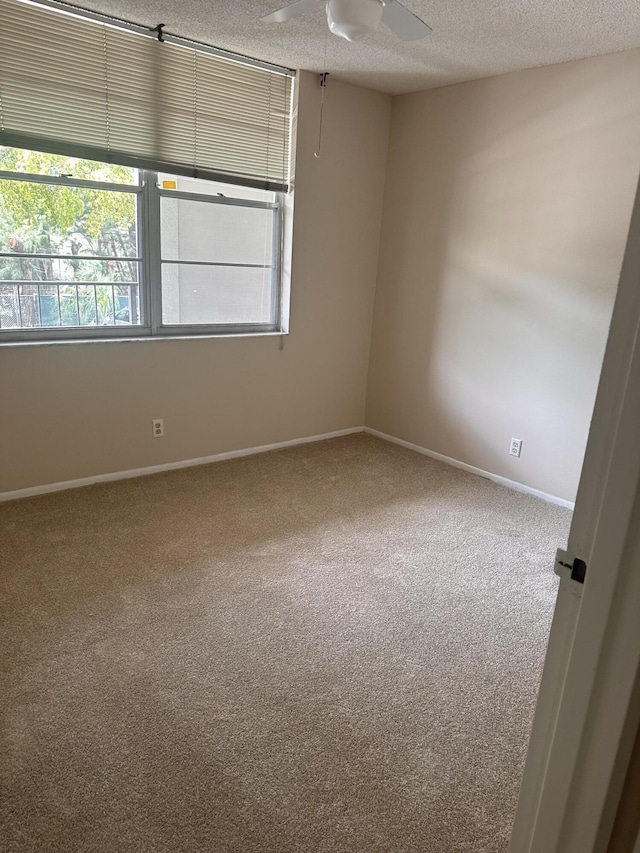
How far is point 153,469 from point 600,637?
11.0ft

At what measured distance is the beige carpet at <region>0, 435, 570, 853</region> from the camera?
1500mm

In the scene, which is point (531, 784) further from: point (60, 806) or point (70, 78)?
point (70, 78)

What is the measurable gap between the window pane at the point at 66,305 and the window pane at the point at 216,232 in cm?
39

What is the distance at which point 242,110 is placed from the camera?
11.7 ft

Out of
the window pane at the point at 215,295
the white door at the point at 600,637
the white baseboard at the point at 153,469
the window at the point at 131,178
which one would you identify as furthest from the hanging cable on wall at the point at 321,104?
Result: the white door at the point at 600,637

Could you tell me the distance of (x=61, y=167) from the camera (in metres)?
3.07

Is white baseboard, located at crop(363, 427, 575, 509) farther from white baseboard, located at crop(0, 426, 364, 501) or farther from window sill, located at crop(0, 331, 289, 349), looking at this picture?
window sill, located at crop(0, 331, 289, 349)

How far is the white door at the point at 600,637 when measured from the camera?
657 millimetres

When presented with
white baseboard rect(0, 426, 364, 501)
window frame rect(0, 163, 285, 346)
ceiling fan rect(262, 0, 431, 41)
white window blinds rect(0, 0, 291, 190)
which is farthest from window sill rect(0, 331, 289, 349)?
ceiling fan rect(262, 0, 431, 41)

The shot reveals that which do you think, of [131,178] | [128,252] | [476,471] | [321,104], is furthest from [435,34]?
[476,471]

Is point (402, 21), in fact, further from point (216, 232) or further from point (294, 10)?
point (216, 232)

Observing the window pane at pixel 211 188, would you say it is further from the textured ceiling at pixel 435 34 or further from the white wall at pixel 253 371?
the textured ceiling at pixel 435 34

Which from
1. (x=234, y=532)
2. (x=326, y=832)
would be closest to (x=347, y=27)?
(x=234, y=532)

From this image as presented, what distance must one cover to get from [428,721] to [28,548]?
198 cm
